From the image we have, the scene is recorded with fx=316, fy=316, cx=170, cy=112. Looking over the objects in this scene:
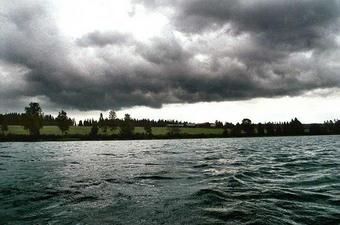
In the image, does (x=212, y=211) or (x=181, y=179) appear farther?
(x=181, y=179)

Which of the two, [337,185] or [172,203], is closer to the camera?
[172,203]

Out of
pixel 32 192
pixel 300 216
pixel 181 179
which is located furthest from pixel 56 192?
pixel 300 216

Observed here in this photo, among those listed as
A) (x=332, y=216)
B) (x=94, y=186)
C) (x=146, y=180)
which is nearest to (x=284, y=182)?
(x=332, y=216)

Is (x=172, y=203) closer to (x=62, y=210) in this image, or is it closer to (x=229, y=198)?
(x=229, y=198)

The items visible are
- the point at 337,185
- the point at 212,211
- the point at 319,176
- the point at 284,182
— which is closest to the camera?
the point at 212,211

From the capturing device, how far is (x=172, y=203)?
49.7 ft

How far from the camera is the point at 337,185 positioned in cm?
1836

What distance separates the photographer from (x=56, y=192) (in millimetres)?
18641

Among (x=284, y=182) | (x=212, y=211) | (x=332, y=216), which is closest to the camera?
(x=332, y=216)

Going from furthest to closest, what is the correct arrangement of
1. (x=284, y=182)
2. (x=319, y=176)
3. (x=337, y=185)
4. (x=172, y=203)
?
(x=319, y=176) → (x=284, y=182) → (x=337, y=185) → (x=172, y=203)

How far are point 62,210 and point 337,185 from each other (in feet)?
49.7

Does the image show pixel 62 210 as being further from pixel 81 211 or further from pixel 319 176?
pixel 319 176

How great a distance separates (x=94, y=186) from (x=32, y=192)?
375cm

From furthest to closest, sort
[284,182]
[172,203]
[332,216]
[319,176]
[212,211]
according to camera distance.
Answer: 1. [319,176]
2. [284,182]
3. [172,203]
4. [212,211]
5. [332,216]
